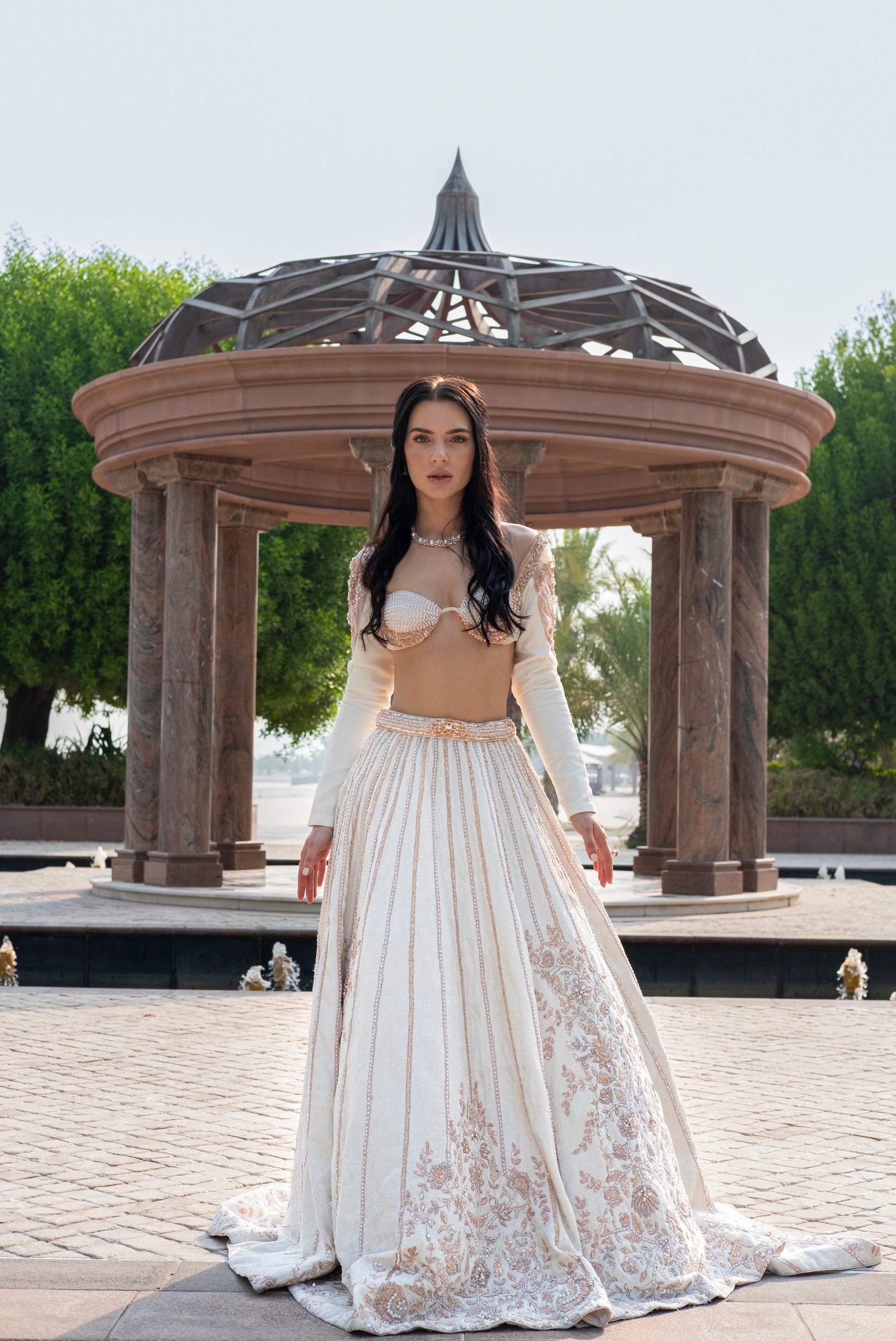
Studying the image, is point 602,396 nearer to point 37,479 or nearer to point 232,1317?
point 232,1317

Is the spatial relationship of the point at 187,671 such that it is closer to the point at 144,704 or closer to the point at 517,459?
the point at 144,704

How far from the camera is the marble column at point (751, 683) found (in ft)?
40.5

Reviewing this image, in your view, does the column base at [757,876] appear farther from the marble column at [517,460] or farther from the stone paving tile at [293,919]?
the marble column at [517,460]

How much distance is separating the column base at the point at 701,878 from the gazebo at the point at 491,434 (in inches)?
0.7

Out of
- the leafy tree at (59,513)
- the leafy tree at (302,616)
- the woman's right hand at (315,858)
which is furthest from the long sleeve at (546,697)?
the leafy tree at (302,616)

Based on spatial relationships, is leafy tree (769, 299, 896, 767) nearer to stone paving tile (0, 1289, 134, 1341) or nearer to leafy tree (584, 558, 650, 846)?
leafy tree (584, 558, 650, 846)

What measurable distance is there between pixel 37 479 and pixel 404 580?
66.6 feet

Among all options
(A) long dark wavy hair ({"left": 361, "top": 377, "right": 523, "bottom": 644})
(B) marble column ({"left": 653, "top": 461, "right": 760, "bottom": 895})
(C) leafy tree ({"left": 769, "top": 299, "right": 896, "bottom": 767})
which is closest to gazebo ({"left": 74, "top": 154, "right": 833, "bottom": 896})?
(B) marble column ({"left": 653, "top": 461, "right": 760, "bottom": 895})

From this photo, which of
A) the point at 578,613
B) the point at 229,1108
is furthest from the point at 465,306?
the point at 578,613

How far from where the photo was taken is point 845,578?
25328 mm

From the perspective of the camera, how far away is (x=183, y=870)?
11.9m

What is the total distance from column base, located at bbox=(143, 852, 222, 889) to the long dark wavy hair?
8.29 meters

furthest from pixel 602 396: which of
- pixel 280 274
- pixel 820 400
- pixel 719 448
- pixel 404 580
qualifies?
pixel 404 580

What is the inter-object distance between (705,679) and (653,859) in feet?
9.99
